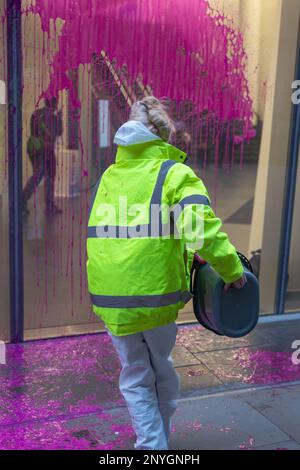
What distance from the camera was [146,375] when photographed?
3.01 meters

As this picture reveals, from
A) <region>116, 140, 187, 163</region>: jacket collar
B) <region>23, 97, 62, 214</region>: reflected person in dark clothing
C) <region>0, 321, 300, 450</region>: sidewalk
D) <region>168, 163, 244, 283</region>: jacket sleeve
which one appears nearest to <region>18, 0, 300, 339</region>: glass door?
<region>23, 97, 62, 214</region>: reflected person in dark clothing

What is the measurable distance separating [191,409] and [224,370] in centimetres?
66

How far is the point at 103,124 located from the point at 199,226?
231 centimetres

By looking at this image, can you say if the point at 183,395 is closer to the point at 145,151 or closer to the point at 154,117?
the point at 145,151

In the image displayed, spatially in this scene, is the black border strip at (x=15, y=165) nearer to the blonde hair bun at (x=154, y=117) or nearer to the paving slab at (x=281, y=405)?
the blonde hair bun at (x=154, y=117)

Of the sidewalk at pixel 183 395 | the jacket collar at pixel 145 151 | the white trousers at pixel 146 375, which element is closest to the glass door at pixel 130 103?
the sidewalk at pixel 183 395

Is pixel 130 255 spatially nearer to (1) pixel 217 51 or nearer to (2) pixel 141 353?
(2) pixel 141 353

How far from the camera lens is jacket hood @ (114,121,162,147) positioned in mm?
2896

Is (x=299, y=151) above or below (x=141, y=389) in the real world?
above

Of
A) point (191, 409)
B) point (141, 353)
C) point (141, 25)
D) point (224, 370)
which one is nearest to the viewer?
point (141, 353)

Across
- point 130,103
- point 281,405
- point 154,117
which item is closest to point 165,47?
point 130,103

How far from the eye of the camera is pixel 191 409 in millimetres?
3842

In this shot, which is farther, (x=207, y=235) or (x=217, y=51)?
(x=217, y=51)
